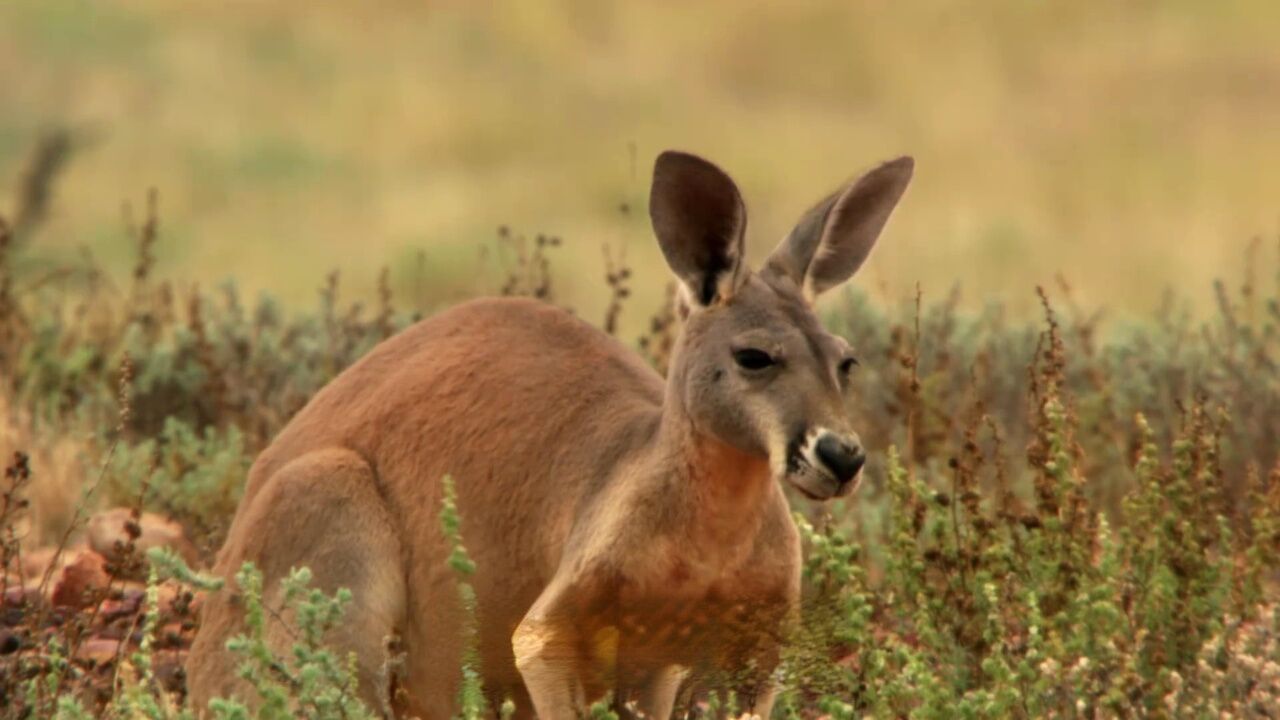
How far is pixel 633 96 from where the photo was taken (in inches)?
1180

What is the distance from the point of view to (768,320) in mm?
5922

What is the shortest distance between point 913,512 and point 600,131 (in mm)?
23031

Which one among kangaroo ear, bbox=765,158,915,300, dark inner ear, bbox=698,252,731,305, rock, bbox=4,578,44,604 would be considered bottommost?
rock, bbox=4,578,44,604

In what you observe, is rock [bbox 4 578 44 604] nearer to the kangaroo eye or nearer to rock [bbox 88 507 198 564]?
rock [bbox 88 507 198 564]

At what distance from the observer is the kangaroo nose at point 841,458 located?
545 centimetres

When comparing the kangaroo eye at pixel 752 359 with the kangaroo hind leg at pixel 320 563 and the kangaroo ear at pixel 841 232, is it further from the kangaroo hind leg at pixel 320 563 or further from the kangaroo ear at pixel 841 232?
the kangaroo hind leg at pixel 320 563

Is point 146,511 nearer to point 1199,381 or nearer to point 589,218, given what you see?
point 1199,381

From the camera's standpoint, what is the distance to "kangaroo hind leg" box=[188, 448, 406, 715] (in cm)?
619

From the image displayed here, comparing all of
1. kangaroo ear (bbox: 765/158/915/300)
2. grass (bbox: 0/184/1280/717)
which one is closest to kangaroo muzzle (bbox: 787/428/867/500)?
grass (bbox: 0/184/1280/717)

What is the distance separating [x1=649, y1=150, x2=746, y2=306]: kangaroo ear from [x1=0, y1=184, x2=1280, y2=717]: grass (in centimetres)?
50

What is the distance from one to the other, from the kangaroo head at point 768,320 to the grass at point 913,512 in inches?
9.6

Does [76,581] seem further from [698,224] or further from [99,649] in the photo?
[698,224]

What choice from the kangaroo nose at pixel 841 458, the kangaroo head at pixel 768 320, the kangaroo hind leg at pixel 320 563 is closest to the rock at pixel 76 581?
the kangaroo hind leg at pixel 320 563

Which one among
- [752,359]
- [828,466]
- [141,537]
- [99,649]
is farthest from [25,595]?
[828,466]
